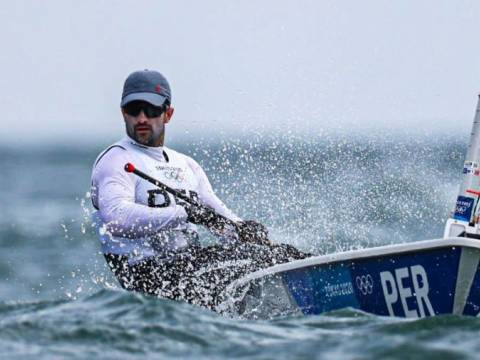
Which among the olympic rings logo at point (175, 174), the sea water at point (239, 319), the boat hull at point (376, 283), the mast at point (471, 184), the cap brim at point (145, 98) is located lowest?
the sea water at point (239, 319)

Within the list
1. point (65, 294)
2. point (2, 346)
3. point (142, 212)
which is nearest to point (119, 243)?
point (142, 212)

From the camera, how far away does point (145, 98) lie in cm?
798

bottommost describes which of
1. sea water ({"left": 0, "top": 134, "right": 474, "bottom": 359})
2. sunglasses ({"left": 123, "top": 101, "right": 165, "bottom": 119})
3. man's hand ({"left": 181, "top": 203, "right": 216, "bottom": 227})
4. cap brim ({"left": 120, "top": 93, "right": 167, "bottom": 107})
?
sea water ({"left": 0, "top": 134, "right": 474, "bottom": 359})

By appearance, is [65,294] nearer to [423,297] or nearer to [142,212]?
[142,212]

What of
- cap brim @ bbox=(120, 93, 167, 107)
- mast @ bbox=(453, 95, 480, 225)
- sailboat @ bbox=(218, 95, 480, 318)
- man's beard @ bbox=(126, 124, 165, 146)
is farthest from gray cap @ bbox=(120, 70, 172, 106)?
mast @ bbox=(453, 95, 480, 225)

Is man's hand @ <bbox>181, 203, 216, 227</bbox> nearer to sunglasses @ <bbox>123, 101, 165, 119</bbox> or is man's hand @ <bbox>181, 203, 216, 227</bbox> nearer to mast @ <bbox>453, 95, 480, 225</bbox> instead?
Answer: sunglasses @ <bbox>123, 101, 165, 119</bbox>

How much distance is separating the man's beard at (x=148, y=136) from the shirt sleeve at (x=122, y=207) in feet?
0.70

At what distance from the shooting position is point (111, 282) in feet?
47.9

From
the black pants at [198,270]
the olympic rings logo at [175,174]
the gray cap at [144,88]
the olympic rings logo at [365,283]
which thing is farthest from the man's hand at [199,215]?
the olympic rings logo at [365,283]

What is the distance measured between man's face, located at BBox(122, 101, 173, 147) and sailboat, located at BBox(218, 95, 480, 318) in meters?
1.22

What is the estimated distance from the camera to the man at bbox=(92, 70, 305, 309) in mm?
7633

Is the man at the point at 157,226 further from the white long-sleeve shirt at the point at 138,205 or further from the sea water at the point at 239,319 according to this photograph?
the sea water at the point at 239,319

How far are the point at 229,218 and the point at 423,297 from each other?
1.87 metres

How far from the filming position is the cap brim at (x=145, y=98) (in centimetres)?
798
